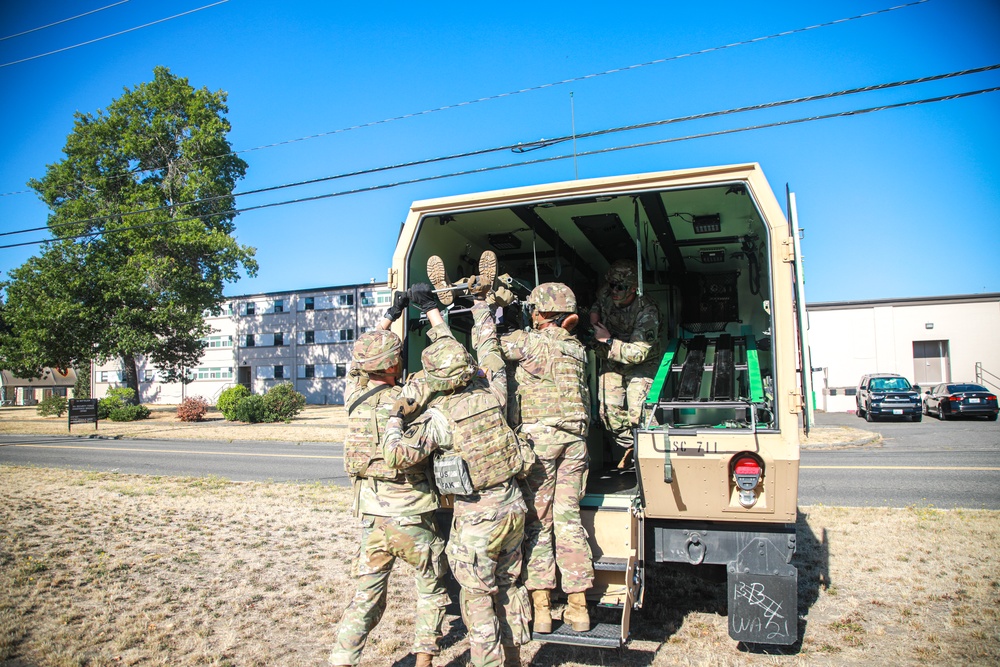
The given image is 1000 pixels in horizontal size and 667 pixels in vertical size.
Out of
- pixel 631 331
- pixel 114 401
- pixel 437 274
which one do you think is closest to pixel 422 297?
pixel 437 274

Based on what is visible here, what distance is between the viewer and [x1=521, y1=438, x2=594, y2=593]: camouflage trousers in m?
3.91

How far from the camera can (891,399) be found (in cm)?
2017

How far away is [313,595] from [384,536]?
2011 mm

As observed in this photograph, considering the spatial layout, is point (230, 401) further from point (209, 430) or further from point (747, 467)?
point (747, 467)

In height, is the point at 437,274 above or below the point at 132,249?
below

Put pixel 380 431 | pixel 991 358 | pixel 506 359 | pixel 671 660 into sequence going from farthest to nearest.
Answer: pixel 991 358 < pixel 506 359 < pixel 671 660 < pixel 380 431

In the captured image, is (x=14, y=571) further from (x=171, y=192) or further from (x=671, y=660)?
(x=171, y=192)

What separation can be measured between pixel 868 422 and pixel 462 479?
21104 mm

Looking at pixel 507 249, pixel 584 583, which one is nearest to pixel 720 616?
pixel 584 583

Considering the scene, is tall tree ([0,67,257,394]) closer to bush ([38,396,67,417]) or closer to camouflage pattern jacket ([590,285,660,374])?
bush ([38,396,67,417])

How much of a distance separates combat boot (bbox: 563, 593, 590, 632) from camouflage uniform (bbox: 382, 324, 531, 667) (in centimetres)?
26

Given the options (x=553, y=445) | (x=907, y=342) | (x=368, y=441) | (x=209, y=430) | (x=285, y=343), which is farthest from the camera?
(x=285, y=343)

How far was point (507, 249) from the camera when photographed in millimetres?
6352

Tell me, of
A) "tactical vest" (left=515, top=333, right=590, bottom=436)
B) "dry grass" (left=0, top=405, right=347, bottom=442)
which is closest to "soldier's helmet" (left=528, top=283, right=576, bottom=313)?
"tactical vest" (left=515, top=333, right=590, bottom=436)
